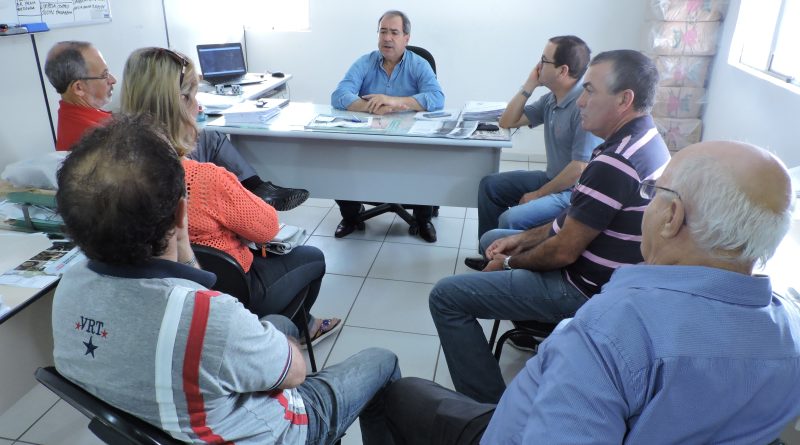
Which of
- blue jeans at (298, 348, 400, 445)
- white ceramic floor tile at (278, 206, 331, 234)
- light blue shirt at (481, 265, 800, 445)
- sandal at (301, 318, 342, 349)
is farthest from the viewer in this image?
white ceramic floor tile at (278, 206, 331, 234)

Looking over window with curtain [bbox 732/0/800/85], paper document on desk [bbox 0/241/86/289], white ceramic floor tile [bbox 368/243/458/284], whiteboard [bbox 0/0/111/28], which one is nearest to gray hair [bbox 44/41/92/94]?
whiteboard [bbox 0/0/111/28]

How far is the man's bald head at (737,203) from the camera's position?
32.5 inches

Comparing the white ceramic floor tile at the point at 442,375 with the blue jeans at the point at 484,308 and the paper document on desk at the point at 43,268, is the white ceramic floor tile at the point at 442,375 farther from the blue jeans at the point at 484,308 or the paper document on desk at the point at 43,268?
the paper document on desk at the point at 43,268

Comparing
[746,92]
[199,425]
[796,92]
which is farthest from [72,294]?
[746,92]

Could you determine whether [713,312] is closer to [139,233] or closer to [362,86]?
[139,233]

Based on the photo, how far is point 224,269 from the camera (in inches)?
59.7

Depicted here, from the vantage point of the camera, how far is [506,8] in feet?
14.3

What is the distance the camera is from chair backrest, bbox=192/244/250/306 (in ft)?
4.85

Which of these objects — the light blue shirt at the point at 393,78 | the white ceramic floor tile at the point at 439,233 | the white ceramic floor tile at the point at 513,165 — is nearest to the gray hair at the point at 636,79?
the light blue shirt at the point at 393,78

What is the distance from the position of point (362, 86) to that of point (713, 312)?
2.75 m

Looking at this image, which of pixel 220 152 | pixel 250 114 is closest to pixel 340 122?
pixel 250 114

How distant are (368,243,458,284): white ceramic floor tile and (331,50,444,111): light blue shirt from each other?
82cm

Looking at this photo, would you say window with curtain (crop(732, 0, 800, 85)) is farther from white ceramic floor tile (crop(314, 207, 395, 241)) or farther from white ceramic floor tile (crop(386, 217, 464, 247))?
white ceramic floor tile (crop(314, 207, 395, 241))

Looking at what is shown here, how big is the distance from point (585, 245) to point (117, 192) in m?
1.23
